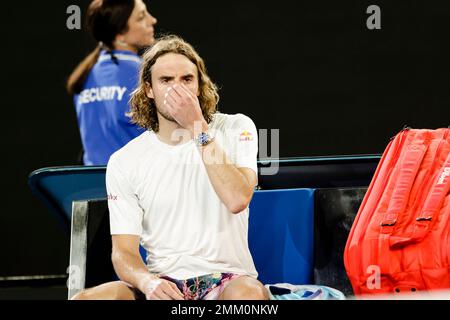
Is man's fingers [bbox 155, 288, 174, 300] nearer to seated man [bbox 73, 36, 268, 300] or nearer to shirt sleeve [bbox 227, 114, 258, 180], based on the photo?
seated man [bbox 73, 36, 268, 300]

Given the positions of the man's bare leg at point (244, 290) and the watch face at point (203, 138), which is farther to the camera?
the watch face at point (203, 138)

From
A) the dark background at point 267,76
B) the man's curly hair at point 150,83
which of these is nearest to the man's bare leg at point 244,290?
the man's curly hair at point 150,83

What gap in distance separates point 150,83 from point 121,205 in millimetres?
434

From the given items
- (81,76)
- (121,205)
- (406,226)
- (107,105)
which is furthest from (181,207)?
(81,76)

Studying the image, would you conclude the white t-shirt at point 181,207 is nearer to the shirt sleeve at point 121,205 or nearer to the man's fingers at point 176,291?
the shirt sleeve at point 121,205

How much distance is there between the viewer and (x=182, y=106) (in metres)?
2.74

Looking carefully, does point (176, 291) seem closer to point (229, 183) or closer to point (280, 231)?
point (229, 183)

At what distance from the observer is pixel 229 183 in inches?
103

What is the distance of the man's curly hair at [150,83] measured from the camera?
2918mm

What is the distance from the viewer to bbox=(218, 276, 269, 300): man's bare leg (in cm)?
243

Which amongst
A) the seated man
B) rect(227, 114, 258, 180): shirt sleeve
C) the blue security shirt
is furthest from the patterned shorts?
the blue security shirt

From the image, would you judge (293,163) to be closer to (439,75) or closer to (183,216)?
(183,216)

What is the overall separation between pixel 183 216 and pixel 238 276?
27 cm

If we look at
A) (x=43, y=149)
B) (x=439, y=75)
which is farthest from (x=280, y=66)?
(x=43, y=149)
